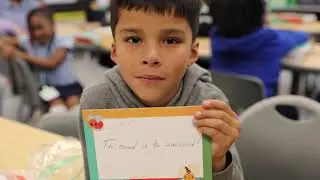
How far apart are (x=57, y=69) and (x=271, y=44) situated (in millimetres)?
1389

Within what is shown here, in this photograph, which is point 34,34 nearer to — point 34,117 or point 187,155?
point 34,117

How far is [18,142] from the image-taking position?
1.50 meters

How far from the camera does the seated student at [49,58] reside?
310cm

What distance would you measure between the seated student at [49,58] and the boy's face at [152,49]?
2.27m

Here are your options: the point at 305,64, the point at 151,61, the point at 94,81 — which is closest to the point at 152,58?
the point at 151,61

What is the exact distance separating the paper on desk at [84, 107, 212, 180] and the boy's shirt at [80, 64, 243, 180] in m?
0.11

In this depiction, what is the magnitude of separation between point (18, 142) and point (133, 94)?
677 millimetres

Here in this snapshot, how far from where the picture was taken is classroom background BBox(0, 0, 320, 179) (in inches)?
56.8

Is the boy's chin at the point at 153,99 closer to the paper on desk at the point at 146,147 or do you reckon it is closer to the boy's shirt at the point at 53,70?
the paper on desk at the point at 146,147

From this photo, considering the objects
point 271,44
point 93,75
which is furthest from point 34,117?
point 271,44

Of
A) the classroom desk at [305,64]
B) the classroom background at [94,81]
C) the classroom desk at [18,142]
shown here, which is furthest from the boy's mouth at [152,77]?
the classroom desk at [305,64]

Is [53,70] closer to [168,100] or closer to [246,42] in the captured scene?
[246,42]

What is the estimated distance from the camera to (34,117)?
330 cm

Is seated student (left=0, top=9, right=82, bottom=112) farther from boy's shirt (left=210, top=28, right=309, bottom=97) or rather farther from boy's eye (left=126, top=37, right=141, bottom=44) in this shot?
boy's eye (left=126, top=37, right=141, bottom=44)
